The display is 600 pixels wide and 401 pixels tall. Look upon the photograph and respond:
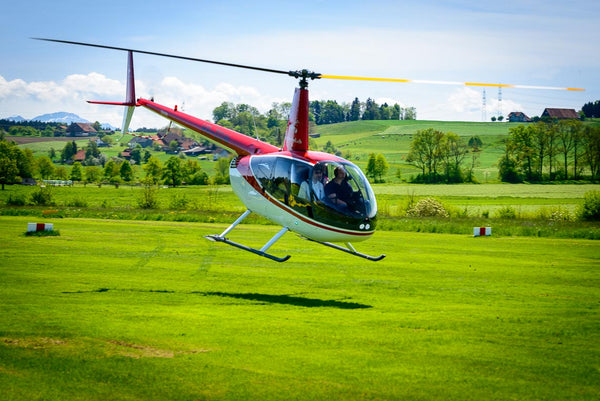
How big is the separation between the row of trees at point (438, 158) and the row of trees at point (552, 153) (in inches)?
270

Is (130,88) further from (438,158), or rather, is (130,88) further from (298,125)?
(438,158)

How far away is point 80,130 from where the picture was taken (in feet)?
557

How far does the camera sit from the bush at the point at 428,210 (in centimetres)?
5452

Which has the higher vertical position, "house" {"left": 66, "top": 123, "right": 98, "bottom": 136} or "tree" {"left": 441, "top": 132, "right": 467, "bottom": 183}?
"house" {"left": 66, "top": 123, "right": 98, "bottom": 136}

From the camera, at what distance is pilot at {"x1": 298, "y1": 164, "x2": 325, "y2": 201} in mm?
16241

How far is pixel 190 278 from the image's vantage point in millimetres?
20812

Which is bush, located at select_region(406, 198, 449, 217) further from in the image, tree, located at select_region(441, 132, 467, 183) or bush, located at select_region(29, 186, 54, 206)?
tree, located at select_region(441, 132, 467, 183)

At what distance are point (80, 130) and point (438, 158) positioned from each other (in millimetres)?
104602

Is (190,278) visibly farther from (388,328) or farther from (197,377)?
(197,377)

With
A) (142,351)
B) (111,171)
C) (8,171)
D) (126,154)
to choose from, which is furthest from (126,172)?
(142,351)

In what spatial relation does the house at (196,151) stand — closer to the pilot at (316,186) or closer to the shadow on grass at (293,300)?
the shadow on grass at (293,300)

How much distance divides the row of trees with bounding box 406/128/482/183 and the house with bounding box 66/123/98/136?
96.1 m

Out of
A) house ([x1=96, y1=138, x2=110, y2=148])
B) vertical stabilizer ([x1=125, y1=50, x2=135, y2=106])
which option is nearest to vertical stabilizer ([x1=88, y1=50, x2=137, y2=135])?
vertical stabilizer ([x1=125, y1=50, x2=135, y2=106])

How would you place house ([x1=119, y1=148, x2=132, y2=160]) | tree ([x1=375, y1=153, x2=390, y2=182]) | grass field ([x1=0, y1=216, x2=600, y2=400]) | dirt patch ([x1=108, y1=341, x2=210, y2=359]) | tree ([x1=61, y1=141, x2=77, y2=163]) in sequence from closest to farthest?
Answer: 1. grass field ([x1=0, y1=216, x2=600, y2=400])
2. dirt patch ([x1=108, y1=341, x2=210, y2=359])
3. tree ([x1=375, y1=153, x2=390, y2=182])
4. house ([x1=119, y1=148, x2=132, y2=160])
5. tree ([x1=61, y1=141, x2=77, y2=163])
